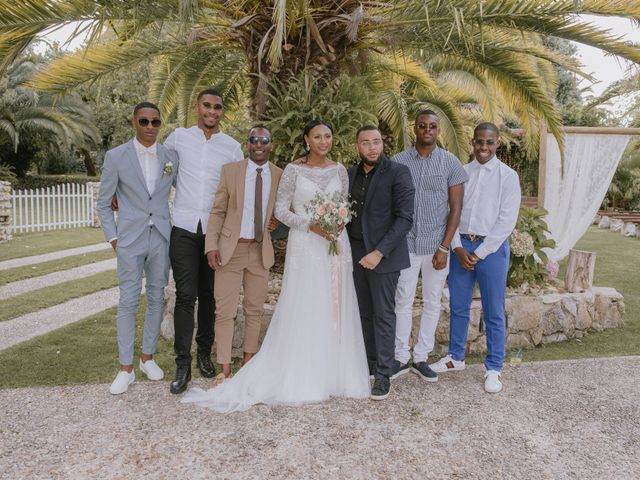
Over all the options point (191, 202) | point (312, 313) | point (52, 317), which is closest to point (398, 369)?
point (312, 313)

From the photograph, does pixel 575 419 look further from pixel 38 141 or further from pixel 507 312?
pixel 38 141

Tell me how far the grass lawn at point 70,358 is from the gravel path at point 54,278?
234 cm

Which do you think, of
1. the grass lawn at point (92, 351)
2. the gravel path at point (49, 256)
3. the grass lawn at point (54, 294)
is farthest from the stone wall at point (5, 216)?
the grass lawn at point (92, 351)

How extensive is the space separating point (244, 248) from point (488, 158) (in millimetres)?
2074

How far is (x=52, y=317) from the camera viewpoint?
639 centimetres

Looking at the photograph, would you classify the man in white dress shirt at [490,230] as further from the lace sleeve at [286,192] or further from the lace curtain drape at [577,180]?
the lace curtain drape at [577,180]

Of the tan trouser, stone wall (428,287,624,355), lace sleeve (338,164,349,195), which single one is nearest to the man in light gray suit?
the tan trouser

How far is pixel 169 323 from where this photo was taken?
17.9 ft

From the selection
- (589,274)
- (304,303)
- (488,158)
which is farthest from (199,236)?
(589,274)

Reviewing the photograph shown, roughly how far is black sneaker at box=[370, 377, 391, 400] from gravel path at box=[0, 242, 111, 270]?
26.2ft

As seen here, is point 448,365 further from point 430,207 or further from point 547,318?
point 547,318

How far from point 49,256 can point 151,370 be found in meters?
7.84

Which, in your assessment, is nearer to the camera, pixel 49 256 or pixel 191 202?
pixel 191 202

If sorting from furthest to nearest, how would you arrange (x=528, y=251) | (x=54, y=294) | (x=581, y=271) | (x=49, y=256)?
(x=49, y=256) → (x=54, y=294) → (x=581, y=271) → (x=528, y=251)
